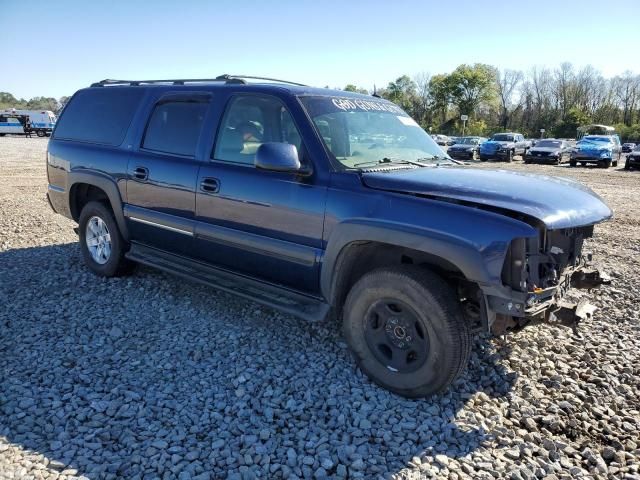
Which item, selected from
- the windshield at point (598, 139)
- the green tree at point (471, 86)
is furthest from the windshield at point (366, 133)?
the green tree at point (471, 86)

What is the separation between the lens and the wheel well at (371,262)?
325 cm

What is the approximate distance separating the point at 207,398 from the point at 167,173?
6.91 feet

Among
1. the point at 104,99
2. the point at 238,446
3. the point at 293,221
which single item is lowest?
the point at 238,446

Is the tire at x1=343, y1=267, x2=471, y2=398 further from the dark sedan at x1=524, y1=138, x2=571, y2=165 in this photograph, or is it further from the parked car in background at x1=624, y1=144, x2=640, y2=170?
the dark sedan at x1=524, y1=138, x2=571, y2=165

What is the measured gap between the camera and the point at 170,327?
4230mm

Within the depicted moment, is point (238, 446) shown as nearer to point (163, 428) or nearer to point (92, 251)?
point (163, 428)

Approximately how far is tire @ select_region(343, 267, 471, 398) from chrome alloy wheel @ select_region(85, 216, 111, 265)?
10.1 feet

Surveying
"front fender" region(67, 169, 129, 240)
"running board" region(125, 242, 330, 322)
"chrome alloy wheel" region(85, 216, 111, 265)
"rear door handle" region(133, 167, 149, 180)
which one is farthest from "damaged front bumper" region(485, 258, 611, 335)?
"chrome alloy wheel" region(85, 216, 111, 265)

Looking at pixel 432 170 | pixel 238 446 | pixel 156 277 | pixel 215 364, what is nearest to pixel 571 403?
pixel 432 170

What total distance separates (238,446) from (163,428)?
47 cm

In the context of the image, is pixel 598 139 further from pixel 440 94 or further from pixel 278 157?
Result: pixel 440 94

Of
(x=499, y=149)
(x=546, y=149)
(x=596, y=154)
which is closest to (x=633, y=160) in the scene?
(x=596, y=154)

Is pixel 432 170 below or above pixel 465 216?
above

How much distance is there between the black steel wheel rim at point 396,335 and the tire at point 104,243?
2970 millimetres
